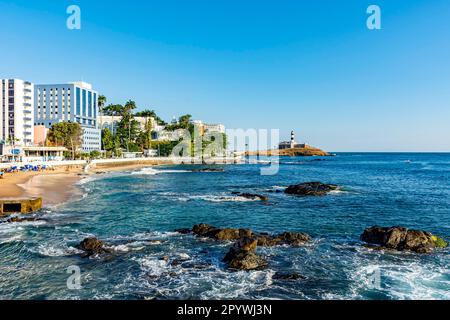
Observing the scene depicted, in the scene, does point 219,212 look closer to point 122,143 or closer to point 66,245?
point 66,245

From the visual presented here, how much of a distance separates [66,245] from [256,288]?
1323 cm

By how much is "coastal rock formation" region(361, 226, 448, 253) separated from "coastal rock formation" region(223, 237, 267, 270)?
9104mm

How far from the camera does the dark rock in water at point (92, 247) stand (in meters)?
19.5

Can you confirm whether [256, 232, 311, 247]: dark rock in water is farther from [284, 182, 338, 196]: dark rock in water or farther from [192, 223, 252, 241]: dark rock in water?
[284, 182, 338, 196]: dark rock in water

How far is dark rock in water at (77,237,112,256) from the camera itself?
19498mm

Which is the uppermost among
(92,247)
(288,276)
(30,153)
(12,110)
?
(12,110)

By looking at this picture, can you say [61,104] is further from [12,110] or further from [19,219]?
[19,219]

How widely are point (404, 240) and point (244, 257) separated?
37.1 ft

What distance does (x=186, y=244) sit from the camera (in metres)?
21.7

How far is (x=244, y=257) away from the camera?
18.0 meters

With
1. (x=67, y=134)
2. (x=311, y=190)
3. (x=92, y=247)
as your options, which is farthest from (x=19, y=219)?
(x=67, y=134)

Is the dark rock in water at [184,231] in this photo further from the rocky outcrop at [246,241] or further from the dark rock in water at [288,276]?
the dark rock in water at [288,276]
